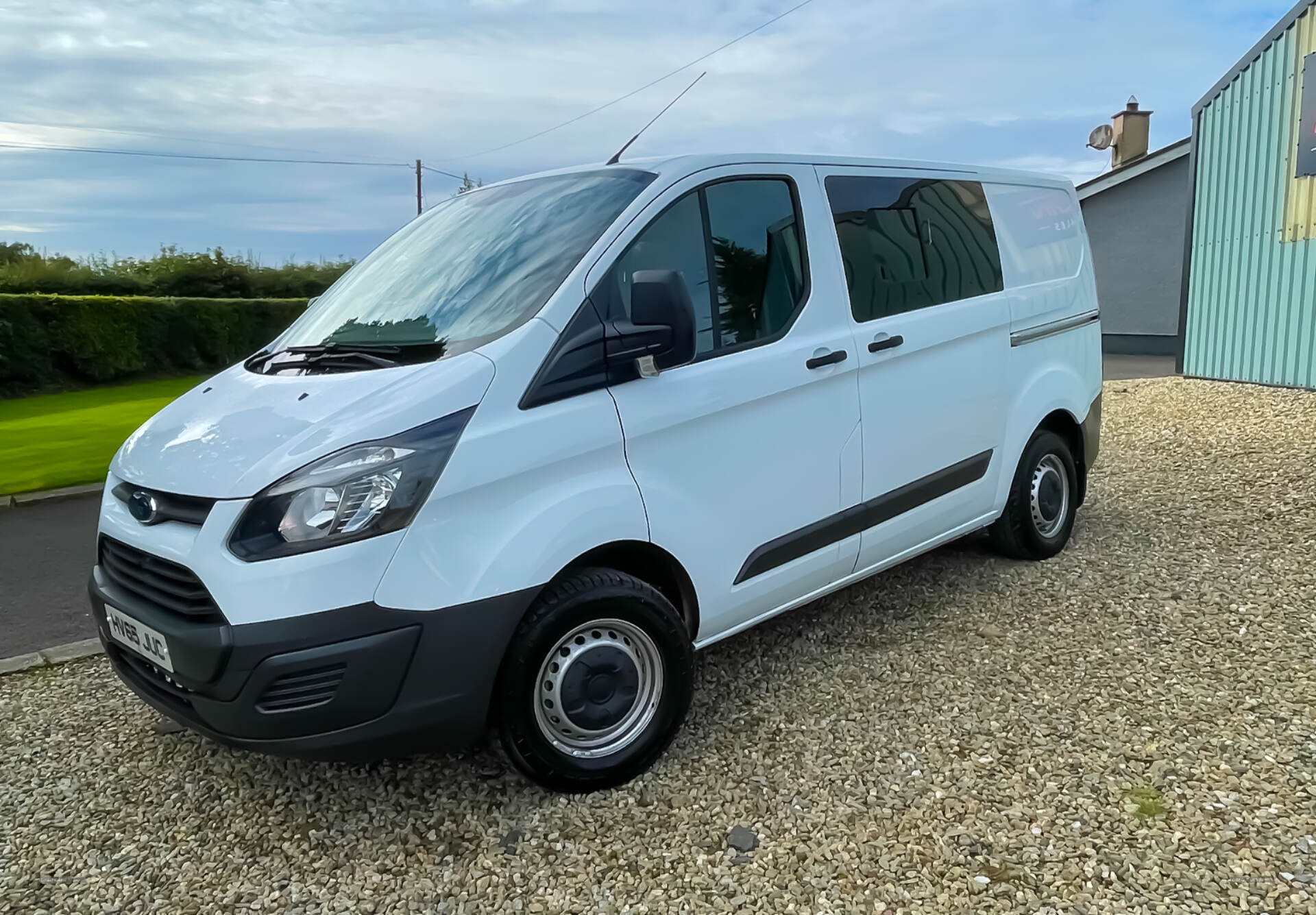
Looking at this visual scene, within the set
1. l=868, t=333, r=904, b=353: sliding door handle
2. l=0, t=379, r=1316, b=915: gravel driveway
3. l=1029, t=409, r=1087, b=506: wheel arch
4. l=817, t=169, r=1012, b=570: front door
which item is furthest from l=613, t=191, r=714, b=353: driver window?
l=1029, t=409, r=1087, b=506: wheel arch

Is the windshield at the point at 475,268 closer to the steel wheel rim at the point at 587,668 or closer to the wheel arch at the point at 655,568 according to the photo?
the wheel arch at the point at 655,568

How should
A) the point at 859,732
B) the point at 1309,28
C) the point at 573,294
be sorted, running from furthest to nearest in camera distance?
1. the point at 1309,28
2. the point at 859,732
3. the point at 573,294

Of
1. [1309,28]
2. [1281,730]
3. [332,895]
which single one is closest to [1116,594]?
[1281,730]

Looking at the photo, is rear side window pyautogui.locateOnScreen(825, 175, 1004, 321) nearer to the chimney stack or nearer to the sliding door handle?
the sliding door handle

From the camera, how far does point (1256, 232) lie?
35.0 ft

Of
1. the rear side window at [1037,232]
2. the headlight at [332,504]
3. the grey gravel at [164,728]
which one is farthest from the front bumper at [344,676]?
the rear side window at [1037,232]

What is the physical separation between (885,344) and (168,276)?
2606 centimetres

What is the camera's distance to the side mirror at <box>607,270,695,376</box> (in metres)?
2.65

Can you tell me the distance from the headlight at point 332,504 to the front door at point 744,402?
2.40 feet

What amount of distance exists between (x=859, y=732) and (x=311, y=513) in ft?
6.46

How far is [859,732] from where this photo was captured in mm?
3131

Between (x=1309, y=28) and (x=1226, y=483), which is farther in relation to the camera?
(x=1309, y=28)

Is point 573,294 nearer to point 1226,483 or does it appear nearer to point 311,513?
point 311,513

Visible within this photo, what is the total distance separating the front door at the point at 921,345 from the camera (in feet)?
11.7
